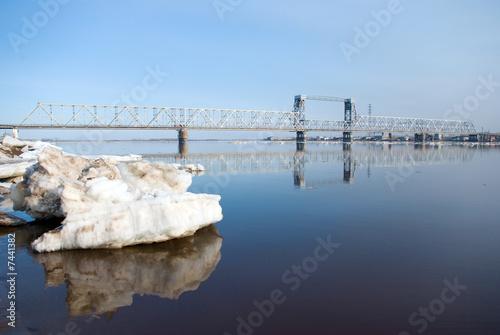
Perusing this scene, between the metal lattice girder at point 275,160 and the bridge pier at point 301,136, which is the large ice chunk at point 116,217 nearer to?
the metal lattice girder at point 275,160

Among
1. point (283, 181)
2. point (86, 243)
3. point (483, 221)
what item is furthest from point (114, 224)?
point (283, 181)

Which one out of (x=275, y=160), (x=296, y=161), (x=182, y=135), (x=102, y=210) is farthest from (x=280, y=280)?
(x=182, y=135)

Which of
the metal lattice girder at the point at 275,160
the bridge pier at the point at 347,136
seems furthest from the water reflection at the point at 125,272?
the bridge pier at the point at 347,136

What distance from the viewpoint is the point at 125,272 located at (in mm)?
6656

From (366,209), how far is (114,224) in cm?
876

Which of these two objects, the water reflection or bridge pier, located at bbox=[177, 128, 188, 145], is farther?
bridge pier, located at bbox=[177, 128, 188, 145]

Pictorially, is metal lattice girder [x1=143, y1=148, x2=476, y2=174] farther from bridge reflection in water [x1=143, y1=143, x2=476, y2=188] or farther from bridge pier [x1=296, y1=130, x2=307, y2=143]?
bridge pier [x1=296, y1=130, x2=307, y2=143]

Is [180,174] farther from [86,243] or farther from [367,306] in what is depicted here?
[367,306]

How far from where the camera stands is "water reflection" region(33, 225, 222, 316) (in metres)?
5.73

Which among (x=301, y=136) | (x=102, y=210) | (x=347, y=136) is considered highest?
(x=347, y=136)

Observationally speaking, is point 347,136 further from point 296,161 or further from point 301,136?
point 296,161

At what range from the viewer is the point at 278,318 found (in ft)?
16.8

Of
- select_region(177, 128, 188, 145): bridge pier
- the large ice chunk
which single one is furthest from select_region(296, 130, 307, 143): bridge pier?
the large ice chunk

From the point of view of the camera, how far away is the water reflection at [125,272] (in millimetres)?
5734
